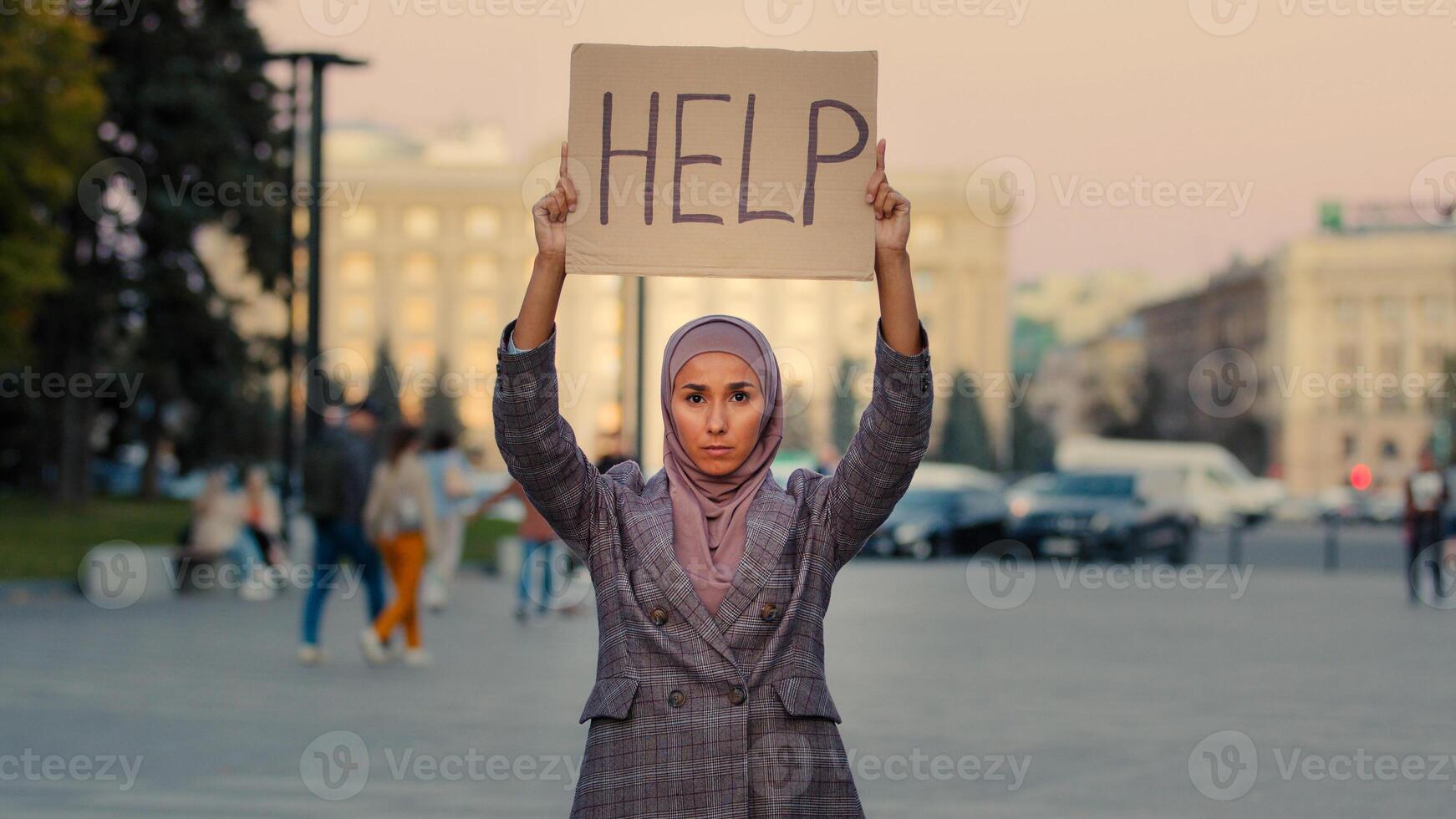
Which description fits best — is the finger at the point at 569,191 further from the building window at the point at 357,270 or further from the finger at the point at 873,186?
the building window at the point at 357,270

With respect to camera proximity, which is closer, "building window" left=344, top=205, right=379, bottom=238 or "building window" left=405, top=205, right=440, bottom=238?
"building window" left=344, top=205, right=379, bottom=238

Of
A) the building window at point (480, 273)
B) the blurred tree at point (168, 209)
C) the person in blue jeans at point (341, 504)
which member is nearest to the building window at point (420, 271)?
the building window at point (480, 273)

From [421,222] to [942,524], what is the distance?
9379 cm

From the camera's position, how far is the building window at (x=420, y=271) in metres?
123

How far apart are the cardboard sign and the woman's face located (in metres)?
0.21

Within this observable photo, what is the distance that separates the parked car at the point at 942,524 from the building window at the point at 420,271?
301 feet

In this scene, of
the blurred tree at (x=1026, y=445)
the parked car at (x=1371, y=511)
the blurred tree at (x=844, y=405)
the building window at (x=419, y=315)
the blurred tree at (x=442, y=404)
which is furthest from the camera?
the building window at (x=419, y=315)

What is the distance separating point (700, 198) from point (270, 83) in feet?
120

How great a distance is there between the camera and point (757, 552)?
3264mm

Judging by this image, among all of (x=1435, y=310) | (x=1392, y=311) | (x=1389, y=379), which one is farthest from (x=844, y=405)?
(x=1435, y=310)

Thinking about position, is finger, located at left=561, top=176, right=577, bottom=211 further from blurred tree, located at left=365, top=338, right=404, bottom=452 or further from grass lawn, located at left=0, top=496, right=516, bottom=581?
blurred tree, located at left=365, top=338, right=404, bottom=452

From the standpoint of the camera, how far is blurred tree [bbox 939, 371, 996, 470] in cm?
10562

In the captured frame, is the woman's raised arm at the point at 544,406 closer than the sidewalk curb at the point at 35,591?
Yes

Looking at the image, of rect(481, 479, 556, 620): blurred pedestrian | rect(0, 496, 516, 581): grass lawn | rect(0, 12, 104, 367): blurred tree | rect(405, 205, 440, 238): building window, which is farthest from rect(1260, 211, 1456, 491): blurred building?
rect(481, 479, 556, 620): blurred pedestrian
